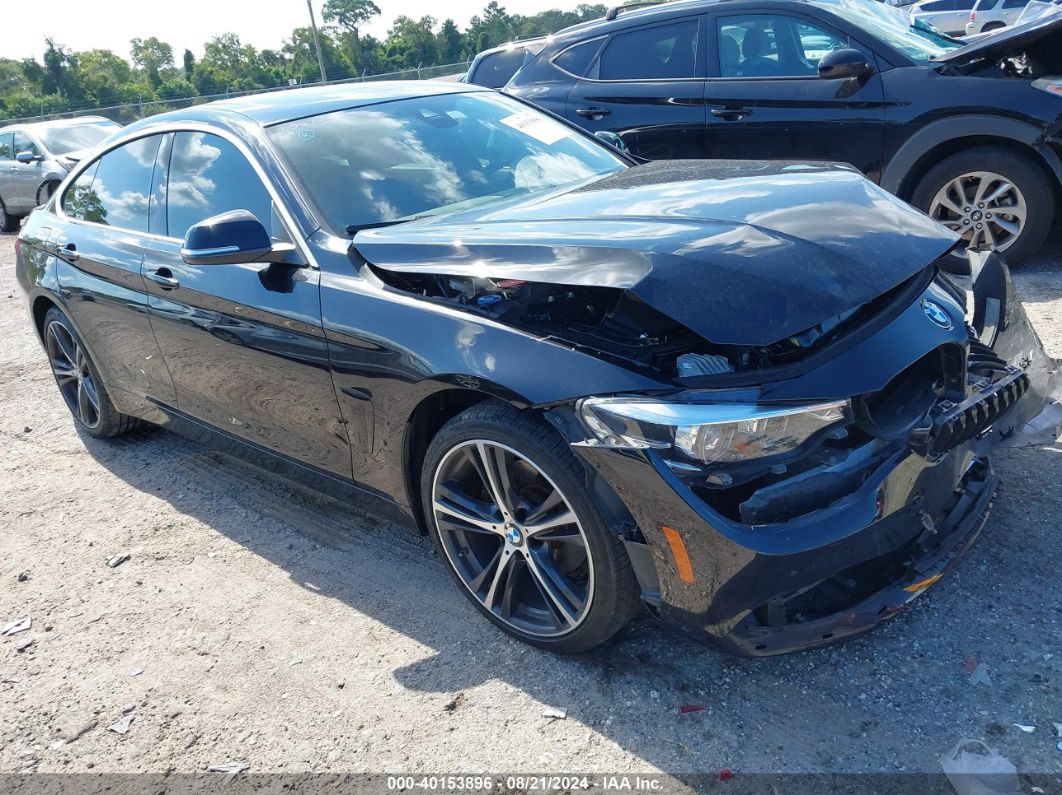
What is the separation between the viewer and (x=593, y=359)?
2.31 meters

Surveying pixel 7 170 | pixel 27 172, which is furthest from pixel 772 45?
pixel 7 170

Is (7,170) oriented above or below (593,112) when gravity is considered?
below

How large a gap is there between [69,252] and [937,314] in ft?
13.1

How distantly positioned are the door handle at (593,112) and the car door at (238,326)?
348 cm

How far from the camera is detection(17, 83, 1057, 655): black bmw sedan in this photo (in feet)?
7.20

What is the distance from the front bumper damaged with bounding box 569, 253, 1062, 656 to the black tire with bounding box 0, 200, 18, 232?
605 inches

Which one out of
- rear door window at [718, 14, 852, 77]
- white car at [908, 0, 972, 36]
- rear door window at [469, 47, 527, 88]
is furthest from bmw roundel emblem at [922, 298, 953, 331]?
white car at [908, 0, 972, 36]

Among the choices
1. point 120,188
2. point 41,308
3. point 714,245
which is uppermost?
point 120,188

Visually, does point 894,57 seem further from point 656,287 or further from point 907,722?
point 907,722

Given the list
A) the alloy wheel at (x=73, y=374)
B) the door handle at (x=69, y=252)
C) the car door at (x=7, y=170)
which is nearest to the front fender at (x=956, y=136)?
the door handle at (x=69, y=252)

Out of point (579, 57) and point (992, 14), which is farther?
point (992, 14)

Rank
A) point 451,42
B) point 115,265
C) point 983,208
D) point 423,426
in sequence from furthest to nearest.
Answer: point 451,42 → point 983,208 → point 115,265 → point 423,426

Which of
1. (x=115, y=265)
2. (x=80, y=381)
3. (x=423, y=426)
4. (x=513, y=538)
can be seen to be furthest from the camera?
(x=80, y=381)

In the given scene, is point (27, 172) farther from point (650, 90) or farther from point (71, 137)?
point (650, 90)
